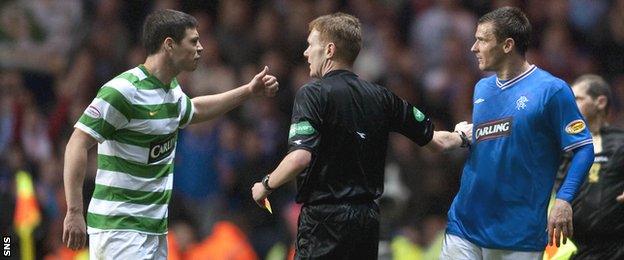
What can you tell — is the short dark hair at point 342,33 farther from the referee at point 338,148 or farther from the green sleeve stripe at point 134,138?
the green sleeve stripe at point 134,138

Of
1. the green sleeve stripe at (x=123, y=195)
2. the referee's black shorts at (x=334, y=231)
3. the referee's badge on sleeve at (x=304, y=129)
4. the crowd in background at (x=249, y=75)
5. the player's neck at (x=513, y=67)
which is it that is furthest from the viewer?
the crowd in background at (x=249, y=75)

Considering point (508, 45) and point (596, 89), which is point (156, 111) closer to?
point (508, 45)

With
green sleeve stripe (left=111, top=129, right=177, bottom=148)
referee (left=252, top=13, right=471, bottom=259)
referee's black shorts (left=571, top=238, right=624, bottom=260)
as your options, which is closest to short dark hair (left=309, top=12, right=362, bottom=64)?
referee (left=252, top=13, right=471, bottom=259)

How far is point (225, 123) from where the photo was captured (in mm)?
11227

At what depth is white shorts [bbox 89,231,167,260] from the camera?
6.07 meters

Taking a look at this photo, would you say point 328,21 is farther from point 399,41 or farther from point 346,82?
point 399,41

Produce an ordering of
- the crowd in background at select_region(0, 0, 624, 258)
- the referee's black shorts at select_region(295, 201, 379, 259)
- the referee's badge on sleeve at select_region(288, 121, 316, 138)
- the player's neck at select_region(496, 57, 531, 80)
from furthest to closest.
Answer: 1. the crowd in background at select_region(0, 0, 624, 258)
2. the player's neck at select_region(496, 57, 531, 80)
3. the referee's black shorts at select_region(295, 201, 379, 259)
4. the referee's badge on sleeve at select_region(288, 121, 316, 138)

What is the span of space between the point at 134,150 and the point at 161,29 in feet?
2.12

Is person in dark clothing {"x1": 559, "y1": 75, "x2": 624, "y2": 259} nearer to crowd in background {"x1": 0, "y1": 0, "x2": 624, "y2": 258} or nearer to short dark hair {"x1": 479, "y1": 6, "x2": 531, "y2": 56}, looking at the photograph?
short dark hair {"x1": 479, "y1": 6, "x2": 531, "y2": 56}

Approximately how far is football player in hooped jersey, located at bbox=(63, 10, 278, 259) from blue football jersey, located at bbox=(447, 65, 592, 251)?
5.13ft

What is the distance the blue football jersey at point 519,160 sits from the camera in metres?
6.04

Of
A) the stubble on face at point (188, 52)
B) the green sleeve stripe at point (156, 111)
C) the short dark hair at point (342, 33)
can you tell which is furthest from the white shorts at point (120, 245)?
the short dark hair at point (342, 33)

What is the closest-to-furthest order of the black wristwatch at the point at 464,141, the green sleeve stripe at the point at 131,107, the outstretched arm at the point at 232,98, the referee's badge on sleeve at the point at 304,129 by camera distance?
the referee's badge on sleeve at the point at 304,129, the green sleeve stripe at the point at 131,107, the black wristwatch at the point at 464,141, the outstretched arm at the point at 232,98

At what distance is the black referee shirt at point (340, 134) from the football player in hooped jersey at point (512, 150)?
558mm
